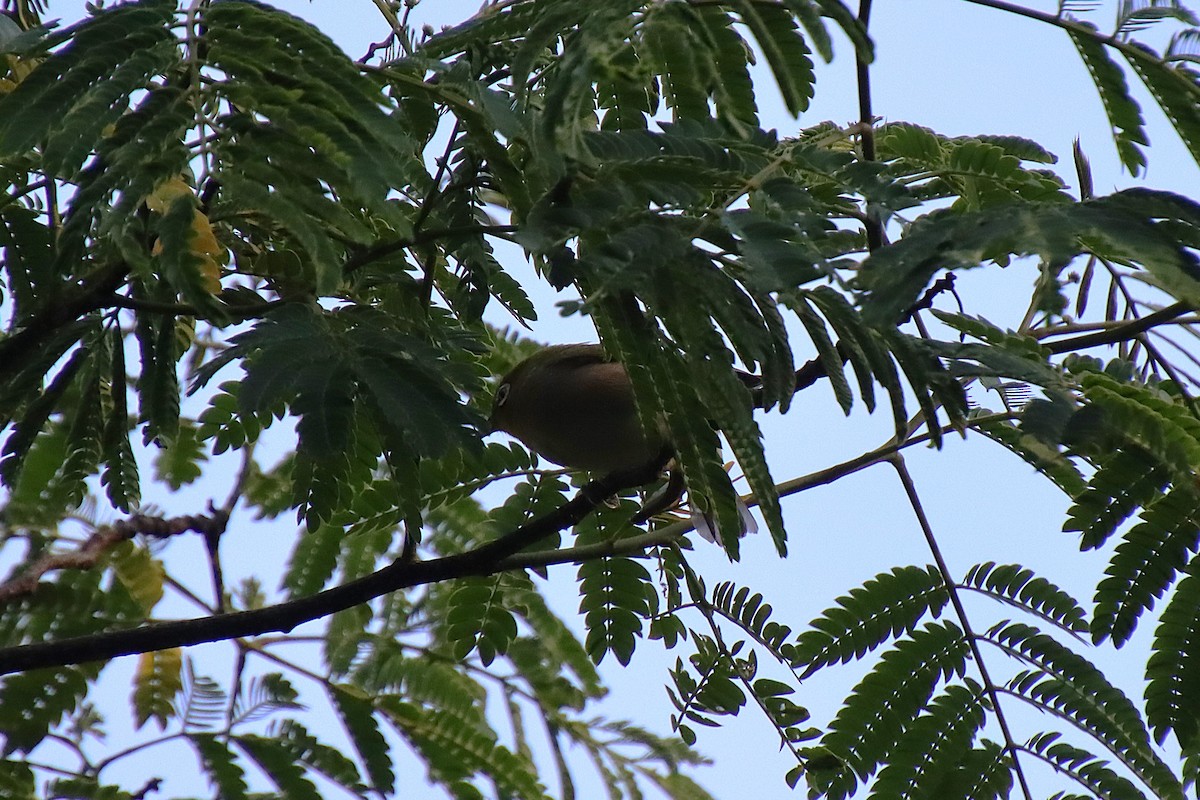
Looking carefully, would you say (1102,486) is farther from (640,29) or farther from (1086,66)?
(640,29)

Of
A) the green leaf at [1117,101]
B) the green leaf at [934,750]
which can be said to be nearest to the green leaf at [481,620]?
the green leaf at [934,750]

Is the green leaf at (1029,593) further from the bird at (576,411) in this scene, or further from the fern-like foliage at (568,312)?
the bird at (576,411)

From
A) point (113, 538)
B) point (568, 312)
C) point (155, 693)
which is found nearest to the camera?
point (568, 312)

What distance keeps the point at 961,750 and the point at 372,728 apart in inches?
73.3

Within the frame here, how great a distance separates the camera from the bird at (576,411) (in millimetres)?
4320

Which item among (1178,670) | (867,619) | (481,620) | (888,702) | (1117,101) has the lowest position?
(1178,670)

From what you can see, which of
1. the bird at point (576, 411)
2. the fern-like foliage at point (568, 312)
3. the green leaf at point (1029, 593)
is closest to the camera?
the fern-like foliage at point (568, 312)

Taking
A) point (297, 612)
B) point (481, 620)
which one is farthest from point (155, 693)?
point (481, 620)

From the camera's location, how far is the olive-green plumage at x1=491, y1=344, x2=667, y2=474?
4320 millimetres

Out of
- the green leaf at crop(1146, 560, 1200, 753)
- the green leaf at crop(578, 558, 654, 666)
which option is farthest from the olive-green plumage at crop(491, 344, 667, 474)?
the green leaf at crop(1146, 560, 1200, 753)

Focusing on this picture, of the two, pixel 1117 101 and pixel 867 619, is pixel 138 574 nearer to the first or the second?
pixel 867 619

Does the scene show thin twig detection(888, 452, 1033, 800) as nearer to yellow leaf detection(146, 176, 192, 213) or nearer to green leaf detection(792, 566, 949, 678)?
green leaf detection(792, 566, 949, 678)

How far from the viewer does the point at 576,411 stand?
4379 millimetres

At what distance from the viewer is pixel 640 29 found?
2.59 m
